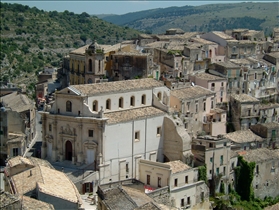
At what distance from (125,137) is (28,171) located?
11.4 meters

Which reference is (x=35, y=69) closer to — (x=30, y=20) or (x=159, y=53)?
(x=30, y=20)

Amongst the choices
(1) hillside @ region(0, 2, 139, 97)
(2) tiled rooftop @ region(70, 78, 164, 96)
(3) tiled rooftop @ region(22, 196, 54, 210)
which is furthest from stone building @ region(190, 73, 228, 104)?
(1) hillside @ region(0, 2, 139, 97)

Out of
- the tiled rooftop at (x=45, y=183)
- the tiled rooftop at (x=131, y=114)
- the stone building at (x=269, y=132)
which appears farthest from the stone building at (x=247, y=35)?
the tiled rooftop at (x=45, y=183)

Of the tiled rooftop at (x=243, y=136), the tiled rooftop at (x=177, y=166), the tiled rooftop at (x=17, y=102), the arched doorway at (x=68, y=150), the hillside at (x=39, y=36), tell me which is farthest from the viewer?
the hillside at (x=39, y=36)

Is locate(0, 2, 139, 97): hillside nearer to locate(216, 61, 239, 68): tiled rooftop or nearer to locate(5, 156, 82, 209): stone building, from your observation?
locate(216, 61, 239, 68): tiled rooftop

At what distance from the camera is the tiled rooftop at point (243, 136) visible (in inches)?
2186

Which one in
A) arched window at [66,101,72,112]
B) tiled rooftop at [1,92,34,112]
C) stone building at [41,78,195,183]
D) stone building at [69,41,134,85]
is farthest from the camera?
tiled rooftop at [1,92,34,112]

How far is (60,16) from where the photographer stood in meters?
146

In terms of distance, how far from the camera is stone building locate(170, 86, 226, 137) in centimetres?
5347

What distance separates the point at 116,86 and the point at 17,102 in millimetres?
21461

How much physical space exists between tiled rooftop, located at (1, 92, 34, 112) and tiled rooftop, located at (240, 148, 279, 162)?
23.5 metres

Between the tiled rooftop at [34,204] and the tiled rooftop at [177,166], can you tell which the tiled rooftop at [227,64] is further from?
the tiled rooftop at [34,204]

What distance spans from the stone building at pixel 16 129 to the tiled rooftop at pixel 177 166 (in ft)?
50.8

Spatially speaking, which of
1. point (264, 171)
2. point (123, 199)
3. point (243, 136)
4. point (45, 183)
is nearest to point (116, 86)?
point (123, 199)
